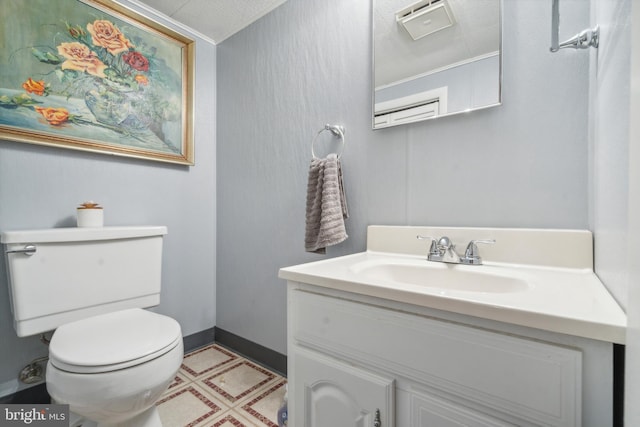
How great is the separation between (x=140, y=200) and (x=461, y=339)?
66.2 inches

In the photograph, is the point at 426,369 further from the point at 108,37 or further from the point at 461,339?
the point at 108,37

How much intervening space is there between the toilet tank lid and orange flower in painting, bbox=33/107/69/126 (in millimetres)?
496

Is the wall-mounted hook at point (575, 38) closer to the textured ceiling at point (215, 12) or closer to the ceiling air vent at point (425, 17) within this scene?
the ceiling air vent at point (425, 17)

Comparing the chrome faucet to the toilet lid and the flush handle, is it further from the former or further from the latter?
the flush handle

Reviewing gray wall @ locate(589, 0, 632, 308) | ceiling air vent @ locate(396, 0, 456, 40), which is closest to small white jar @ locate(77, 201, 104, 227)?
ceiling air vent @ locate(396, 0, 456, 40)

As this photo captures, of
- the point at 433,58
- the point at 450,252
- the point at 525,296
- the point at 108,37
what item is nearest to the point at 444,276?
the point at 450,252

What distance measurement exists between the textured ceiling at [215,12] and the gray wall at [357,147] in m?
0.06

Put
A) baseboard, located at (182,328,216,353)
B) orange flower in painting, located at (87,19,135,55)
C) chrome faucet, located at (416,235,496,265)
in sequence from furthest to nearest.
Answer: baseboard, located at (182,328,216,353)
orange flower in painting, located at (87,19,135,55)
chrome faucet, located at (416,235,496,265)

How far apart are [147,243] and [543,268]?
1573mm

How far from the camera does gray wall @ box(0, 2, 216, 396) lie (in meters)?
1.25

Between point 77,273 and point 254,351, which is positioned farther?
point 254,351

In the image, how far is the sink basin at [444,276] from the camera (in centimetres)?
83

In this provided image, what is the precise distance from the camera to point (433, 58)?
3.55 feet

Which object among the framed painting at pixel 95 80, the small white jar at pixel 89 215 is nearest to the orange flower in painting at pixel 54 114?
the framed painting at pixel 95 80
